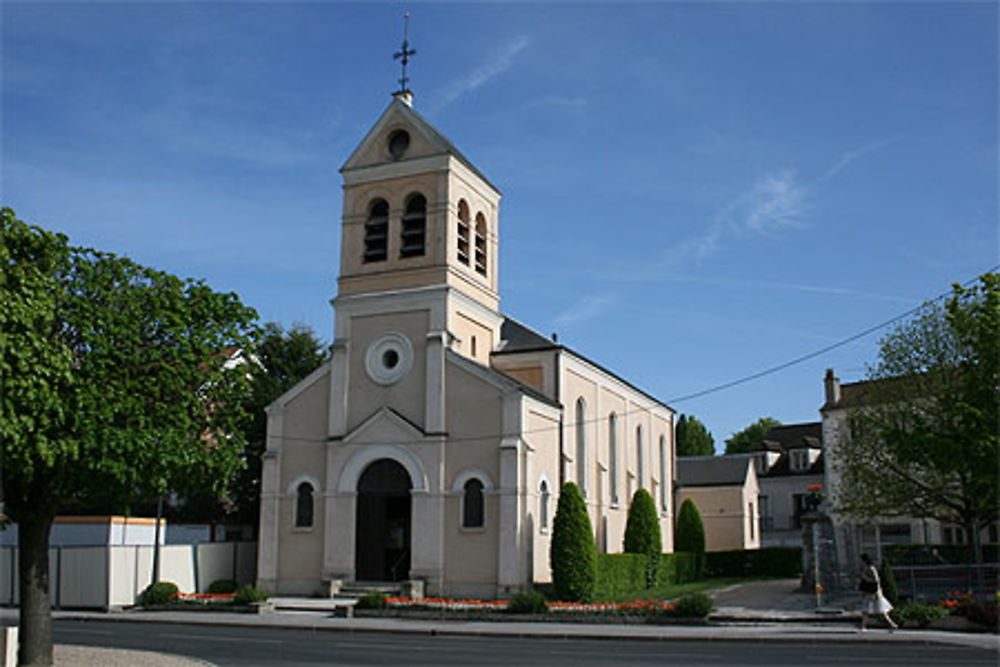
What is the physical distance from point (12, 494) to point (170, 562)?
18945mm

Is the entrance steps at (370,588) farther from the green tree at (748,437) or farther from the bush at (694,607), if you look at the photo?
the green tree at (748,437)

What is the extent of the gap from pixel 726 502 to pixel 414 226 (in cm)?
2845

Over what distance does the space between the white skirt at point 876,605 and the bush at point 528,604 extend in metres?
8.85

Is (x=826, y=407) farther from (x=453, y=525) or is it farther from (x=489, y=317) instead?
(x=453, y=525)

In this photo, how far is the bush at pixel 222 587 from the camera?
3416 cm

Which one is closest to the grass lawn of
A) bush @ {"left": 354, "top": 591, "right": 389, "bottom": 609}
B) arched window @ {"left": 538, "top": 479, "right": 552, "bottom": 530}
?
arched window @ {"left": 538, "top": 479, "right": 552, "bottom": 530}

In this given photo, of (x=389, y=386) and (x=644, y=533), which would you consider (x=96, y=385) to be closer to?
(x=389, y=386)

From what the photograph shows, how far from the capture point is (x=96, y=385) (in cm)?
1522

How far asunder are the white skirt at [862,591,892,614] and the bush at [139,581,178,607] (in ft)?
71.0

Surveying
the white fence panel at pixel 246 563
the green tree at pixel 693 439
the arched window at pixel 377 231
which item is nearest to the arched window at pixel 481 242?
the arched window at pixel 377 231

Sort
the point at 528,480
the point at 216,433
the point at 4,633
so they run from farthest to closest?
the point at 528,480 → the point at 216,433 → the point at 4,633

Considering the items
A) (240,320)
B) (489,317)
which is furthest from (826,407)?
(240,320)

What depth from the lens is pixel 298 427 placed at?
35.8 metres

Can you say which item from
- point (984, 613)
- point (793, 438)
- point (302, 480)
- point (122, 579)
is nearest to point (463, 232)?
point (302, 480)
